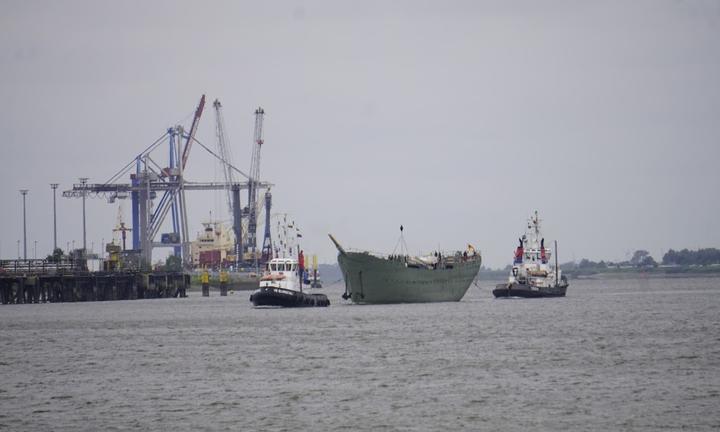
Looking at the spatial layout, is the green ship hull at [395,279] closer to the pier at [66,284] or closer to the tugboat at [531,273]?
the tugboat at [531,273]

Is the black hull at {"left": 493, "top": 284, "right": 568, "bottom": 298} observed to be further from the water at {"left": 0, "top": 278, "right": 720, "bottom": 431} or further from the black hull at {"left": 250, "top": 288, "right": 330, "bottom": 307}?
the water at {"left": 0, "top": 278, "right": 720, "bottom": 431}

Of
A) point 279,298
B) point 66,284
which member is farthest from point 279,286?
point 66,284

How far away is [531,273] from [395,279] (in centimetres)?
2813

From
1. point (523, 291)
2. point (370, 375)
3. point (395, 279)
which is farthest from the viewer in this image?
point (523, 291)

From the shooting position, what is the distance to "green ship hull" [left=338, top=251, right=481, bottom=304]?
11338 centimetres

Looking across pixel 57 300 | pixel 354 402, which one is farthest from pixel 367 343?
pixel 57 300

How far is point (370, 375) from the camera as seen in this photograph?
173ft

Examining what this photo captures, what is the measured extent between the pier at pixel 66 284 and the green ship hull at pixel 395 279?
47.1m

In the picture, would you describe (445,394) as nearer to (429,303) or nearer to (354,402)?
(354,402)

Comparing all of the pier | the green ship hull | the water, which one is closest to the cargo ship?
the green ship hull

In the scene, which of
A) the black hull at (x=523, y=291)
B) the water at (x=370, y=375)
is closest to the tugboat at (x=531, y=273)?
the black hull at (x=523, y=291)

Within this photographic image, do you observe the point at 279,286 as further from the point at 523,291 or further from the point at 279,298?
the point at 523,291

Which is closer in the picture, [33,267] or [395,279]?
[395,279]

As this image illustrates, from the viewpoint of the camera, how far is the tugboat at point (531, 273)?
13875 centimetres
